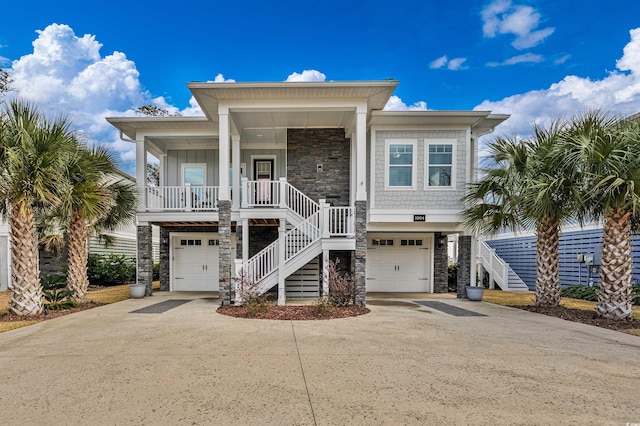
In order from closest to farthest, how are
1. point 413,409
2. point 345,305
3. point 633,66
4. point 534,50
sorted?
point 413,409 < point 345,305 < point 633,66 < point 534,50

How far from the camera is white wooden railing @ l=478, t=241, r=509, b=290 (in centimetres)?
1500

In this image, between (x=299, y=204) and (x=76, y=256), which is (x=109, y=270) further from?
(x=299, y=204)

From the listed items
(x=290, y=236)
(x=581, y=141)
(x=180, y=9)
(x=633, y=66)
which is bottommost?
(x=290, y=236)

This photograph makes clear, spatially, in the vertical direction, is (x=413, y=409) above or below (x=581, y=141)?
below

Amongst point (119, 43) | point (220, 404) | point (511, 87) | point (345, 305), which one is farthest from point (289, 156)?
point (511, 87)

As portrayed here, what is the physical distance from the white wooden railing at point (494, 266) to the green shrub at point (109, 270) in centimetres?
1769

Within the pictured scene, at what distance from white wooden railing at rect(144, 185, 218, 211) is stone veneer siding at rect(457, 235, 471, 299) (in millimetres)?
8910

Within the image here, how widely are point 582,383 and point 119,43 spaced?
1004 inches

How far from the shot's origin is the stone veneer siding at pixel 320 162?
12.6 meters

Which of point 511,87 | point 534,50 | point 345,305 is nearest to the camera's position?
point 345,305

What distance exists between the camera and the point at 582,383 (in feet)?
13.3

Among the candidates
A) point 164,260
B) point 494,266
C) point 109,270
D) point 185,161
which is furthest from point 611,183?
point 109,270

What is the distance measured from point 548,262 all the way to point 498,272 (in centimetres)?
652

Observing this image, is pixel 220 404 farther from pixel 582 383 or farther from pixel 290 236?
pixel 290 236
